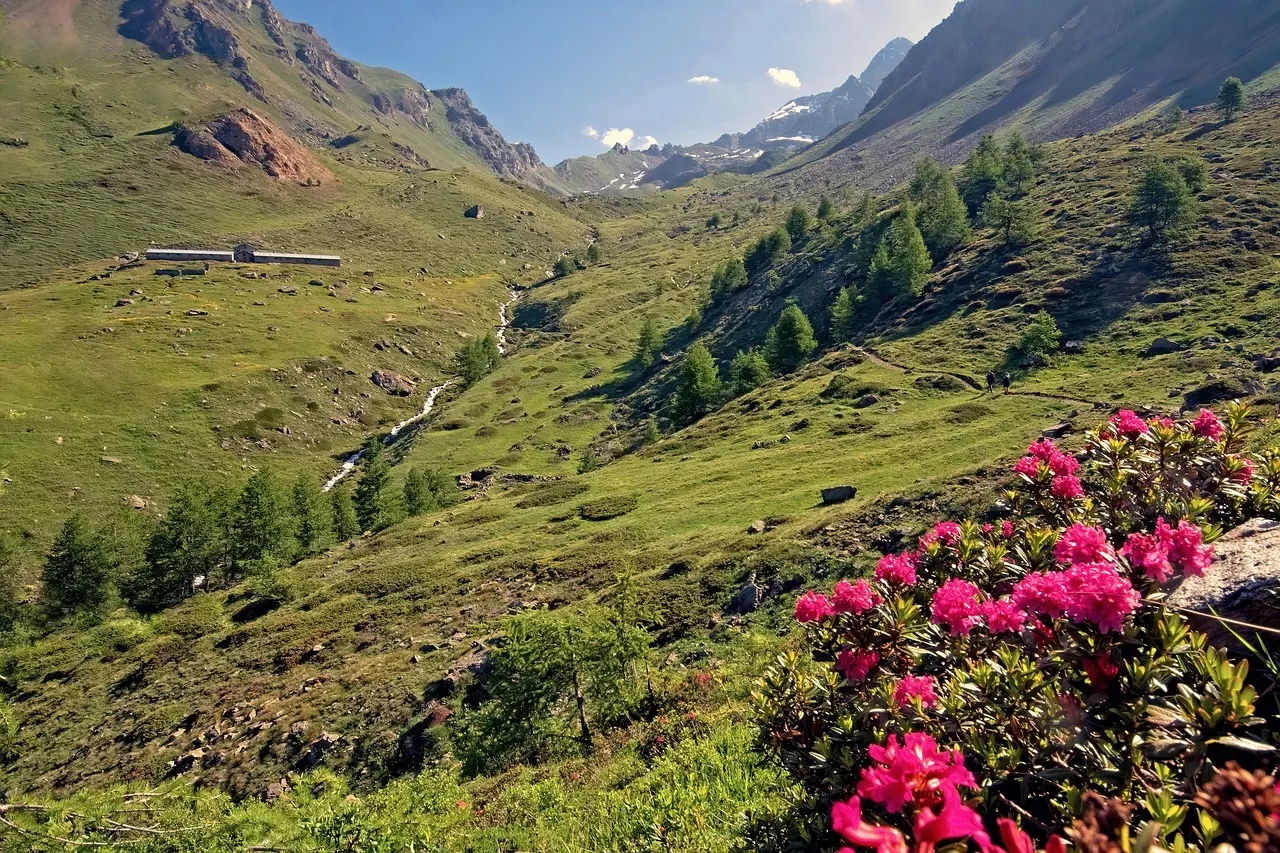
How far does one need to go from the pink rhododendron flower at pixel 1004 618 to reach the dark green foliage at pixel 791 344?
289 feet

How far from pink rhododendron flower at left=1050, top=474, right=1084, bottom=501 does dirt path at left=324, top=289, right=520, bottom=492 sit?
90.1 metres

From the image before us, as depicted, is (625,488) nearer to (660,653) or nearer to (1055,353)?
(660,653)

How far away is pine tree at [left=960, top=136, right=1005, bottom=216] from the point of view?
11375cm

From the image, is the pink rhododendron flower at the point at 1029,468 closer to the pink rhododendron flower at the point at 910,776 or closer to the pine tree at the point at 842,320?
the pink rhododendron flower at the point at 910,776

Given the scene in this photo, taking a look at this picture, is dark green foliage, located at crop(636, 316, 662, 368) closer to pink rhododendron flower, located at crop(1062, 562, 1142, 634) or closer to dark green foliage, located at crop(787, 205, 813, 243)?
dark green foliage, located at crop(787, 205, 813, 243)

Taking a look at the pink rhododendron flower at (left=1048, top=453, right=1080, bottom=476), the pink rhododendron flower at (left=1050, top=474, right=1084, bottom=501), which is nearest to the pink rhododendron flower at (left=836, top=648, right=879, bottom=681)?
the pink rhododendron flower at (left=1050, top=474, right=1084, bottom=501)

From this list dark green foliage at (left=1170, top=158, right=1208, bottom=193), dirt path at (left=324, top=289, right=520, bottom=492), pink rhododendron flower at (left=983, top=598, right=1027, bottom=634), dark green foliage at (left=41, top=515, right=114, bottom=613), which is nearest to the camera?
pink rhododendron flower at (left=983, top=598, right=1027, bottom=634)

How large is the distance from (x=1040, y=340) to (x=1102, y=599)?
7003cm

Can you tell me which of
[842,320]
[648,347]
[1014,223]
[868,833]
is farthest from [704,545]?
[648,347]

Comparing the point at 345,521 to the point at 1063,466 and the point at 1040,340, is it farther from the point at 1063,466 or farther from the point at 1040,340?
the point at 1040,340

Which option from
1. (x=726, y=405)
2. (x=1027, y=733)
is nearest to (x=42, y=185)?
(x=726, y=405)

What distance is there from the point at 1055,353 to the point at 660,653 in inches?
2422

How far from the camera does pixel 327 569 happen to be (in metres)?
52.5

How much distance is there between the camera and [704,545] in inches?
1374
